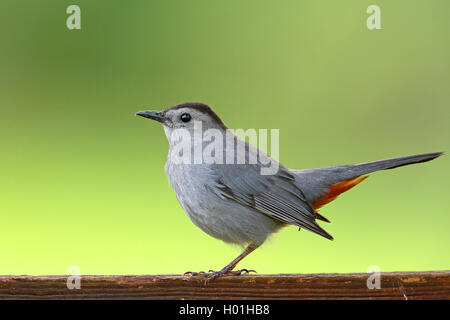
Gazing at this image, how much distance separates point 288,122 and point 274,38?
101 centimetres

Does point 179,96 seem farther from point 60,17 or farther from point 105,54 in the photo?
point 60,17

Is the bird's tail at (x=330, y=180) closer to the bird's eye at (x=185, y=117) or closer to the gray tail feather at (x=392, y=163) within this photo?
the gray tail feather at (x=392, y=163)

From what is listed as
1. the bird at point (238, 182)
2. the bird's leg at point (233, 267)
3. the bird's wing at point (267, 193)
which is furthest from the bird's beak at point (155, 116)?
the bird's leg at point (233, 267)

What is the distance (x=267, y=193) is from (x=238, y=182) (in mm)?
211

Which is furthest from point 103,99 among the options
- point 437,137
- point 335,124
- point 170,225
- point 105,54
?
point 437,137

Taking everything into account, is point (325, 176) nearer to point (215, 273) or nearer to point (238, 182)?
point (238, 182)

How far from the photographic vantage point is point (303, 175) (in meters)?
4.33

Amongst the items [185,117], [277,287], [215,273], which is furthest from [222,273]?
[185,117]

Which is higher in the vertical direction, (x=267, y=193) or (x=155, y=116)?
(x=155, y=116)

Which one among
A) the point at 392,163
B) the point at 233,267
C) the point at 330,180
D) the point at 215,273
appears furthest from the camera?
the point at 330,180

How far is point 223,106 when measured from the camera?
5988mm

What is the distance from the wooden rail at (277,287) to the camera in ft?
10.0
